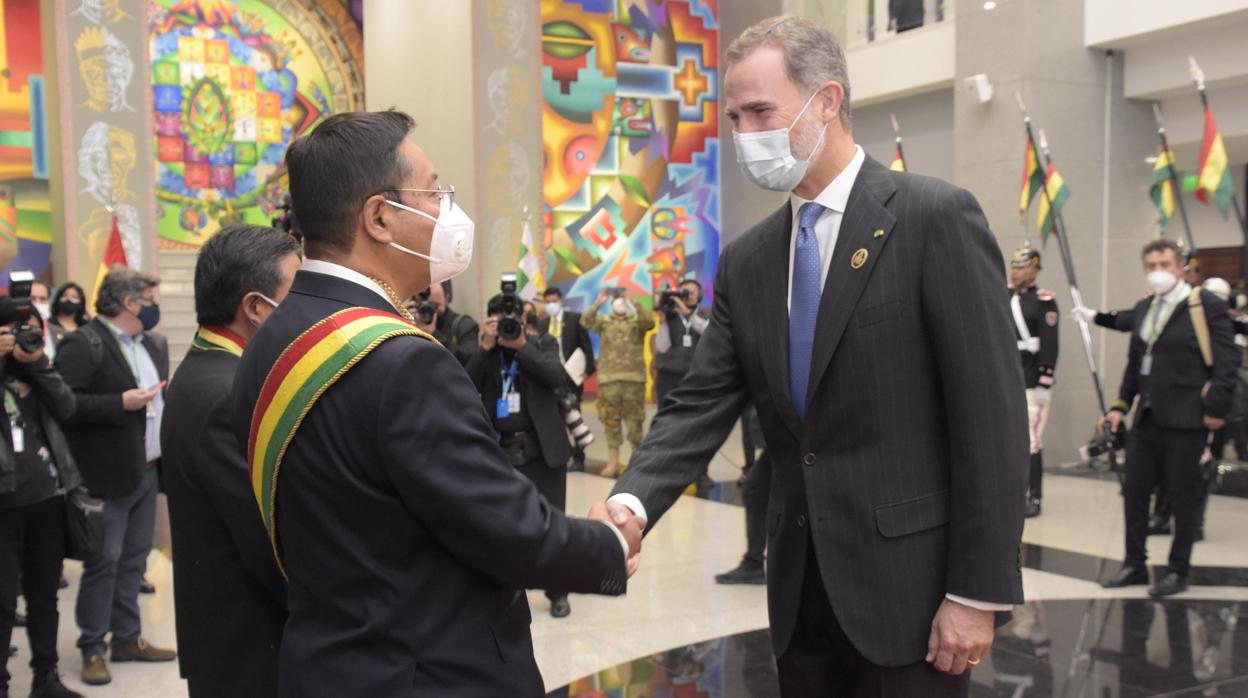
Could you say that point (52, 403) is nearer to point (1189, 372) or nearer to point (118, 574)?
point (118, 574)

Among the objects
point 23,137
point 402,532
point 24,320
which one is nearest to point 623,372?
point 24,320

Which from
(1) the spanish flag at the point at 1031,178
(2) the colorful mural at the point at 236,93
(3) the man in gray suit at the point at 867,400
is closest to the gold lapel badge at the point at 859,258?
(3) the man in gray suit at the point at 867,400

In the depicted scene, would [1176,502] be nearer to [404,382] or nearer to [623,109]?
[404,382]

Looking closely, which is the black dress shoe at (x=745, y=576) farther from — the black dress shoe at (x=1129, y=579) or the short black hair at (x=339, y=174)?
the short black hair at (x=339, y=174)

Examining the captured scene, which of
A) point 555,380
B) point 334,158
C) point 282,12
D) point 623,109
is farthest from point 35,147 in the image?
point 334,158

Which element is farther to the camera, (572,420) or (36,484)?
(572,420)

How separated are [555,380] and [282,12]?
12.8 metres

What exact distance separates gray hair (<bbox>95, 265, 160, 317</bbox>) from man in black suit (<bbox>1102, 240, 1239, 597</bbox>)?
4.81 meters

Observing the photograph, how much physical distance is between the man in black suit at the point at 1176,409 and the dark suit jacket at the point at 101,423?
4658mm

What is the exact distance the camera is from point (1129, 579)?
5.36 metres

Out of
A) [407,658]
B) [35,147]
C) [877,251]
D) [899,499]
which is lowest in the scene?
[407,658]

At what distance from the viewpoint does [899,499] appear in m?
1.89

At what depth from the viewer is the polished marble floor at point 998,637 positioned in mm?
4043

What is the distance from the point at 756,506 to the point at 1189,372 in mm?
2269
